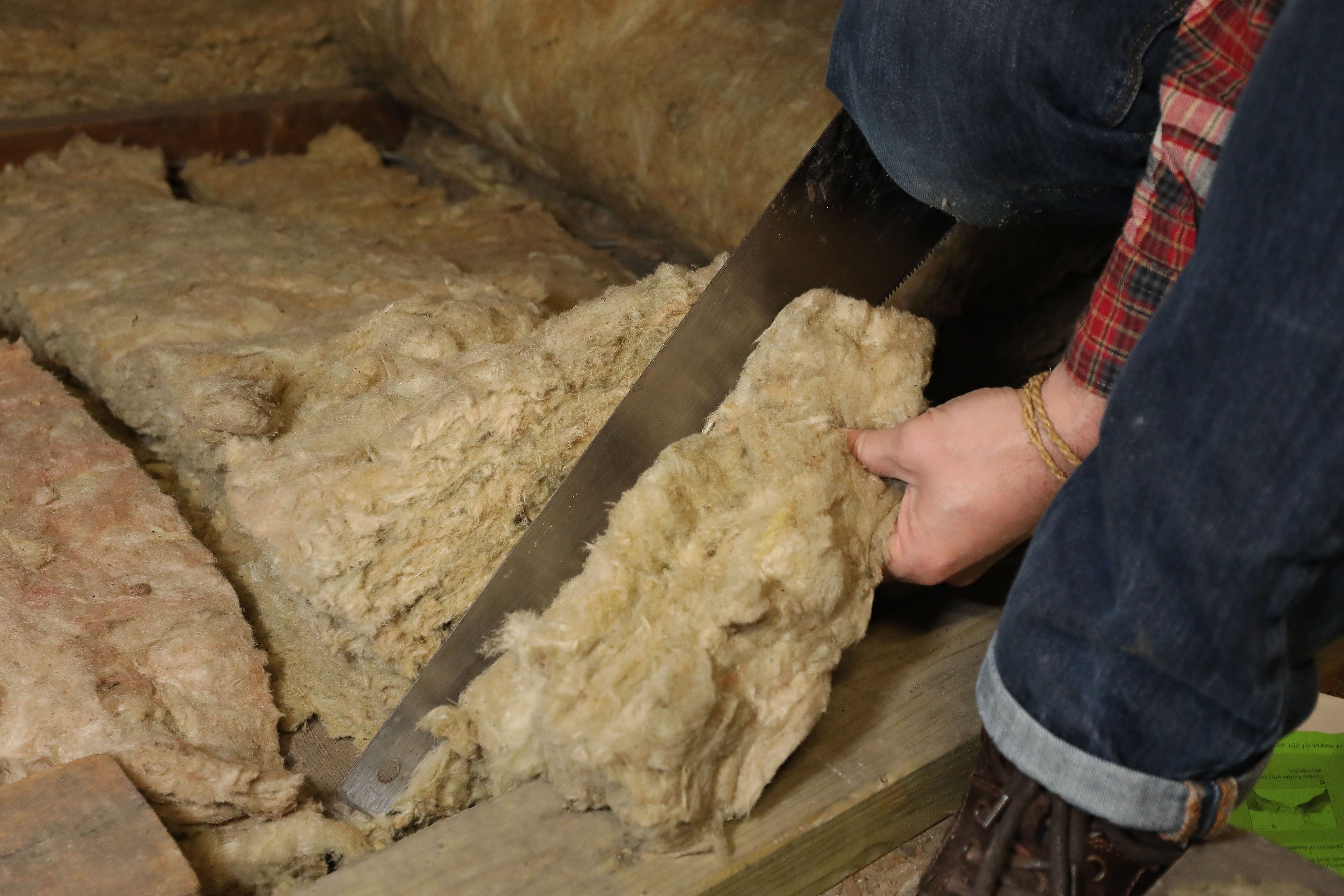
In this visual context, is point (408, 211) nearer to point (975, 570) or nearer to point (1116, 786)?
point (975, 570)

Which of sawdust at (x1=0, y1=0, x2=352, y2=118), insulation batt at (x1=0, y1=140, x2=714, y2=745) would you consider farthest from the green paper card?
sawdust at (x1=0, y1=0, x2=352, y2=118)

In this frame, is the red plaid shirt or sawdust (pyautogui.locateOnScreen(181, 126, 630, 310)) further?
sawdust (pyautogui.locateOnScreen(181, 126, 630, 310))

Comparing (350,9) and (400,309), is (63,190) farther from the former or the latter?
(400,309)

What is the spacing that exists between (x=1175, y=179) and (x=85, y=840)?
139 cm

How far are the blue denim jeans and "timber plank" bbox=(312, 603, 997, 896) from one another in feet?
0.83

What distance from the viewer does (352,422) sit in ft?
5.61

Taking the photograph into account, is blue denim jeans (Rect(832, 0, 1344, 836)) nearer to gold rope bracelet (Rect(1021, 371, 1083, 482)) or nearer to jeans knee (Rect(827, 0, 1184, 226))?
gold rope bracelet (Rect(1021, 371, 1083, 482))

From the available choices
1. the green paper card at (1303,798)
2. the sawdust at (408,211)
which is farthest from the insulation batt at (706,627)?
the sawdust at (408,211)

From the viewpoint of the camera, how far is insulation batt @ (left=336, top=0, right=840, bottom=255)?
8.27 feet

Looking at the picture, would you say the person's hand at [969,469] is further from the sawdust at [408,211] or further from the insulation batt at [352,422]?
the sawdust at [408,211]

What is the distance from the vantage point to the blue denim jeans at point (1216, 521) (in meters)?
0.93

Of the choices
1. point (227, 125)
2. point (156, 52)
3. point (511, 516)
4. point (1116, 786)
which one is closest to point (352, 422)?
point (511, 516)

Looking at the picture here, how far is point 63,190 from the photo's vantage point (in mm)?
2852

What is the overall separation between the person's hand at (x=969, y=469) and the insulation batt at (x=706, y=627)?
0.04 m
